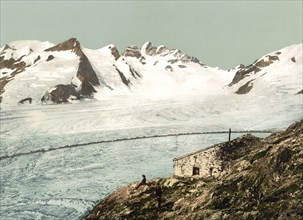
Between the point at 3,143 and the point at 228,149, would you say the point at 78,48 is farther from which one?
the point at 228,149

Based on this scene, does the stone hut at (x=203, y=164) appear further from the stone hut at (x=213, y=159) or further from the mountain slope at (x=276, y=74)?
the mountain slope at (x=276, y=74)

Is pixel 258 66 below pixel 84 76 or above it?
above

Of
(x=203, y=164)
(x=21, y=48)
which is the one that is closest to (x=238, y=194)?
(x=203, y=164)

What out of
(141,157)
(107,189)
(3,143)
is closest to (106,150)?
(141,157)

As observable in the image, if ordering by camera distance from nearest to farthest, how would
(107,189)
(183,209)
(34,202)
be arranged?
1. (183,209)
2. (34,202)
3. (107,189)

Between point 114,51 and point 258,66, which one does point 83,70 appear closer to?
point 114,51

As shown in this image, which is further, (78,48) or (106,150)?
(78,48)
